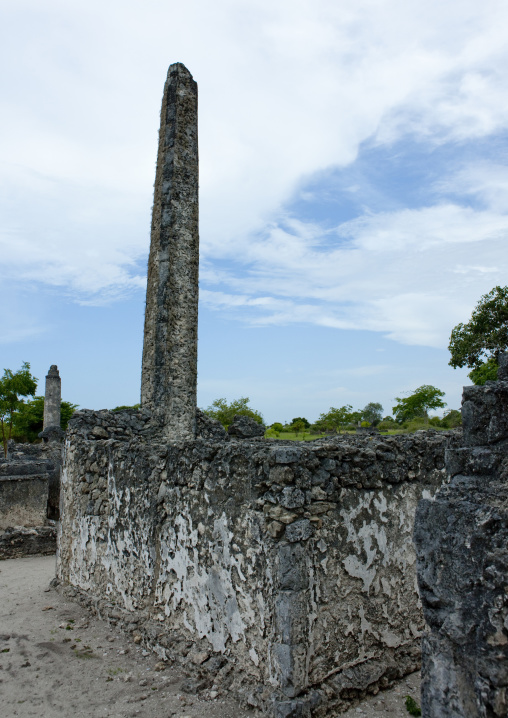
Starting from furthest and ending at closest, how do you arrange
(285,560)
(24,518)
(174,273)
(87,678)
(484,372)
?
(484,372), (174,273), (24,518), (87,678), (285,560)

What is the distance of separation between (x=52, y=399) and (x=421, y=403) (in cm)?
4034

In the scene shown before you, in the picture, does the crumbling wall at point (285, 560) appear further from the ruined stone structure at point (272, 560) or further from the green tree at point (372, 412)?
the green tree at point (372, 412)

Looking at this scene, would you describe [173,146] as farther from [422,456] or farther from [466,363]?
[466,363]

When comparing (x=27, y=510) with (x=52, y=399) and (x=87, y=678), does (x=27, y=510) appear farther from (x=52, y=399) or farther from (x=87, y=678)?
(x=52, y=399)

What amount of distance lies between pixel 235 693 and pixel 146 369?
6.77 m

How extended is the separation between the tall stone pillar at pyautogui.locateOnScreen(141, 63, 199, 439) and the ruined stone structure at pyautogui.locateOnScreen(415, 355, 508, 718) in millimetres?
7586

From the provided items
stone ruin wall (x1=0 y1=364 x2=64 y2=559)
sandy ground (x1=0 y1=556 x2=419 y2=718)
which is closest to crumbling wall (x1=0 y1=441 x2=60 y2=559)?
stone ruin wall (x1=0 y1=364 x2=64 y2=559)

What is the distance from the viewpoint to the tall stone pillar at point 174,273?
9.52 m

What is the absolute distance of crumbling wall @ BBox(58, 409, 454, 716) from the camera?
3393mm

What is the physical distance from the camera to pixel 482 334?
31.7 metres

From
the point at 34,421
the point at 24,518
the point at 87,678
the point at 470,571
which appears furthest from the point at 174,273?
the point at 34,421

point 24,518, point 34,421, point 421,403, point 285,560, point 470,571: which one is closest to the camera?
point 470,571

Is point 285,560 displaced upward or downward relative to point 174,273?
downward

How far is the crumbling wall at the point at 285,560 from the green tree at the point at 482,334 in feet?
94.3
